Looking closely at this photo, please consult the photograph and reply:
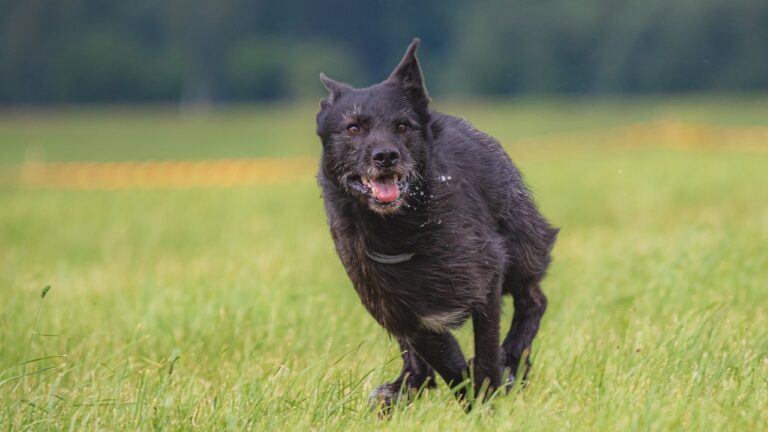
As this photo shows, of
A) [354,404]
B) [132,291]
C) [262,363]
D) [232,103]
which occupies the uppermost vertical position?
[354,404]

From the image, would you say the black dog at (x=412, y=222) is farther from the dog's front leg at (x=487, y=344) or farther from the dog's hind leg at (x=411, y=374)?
the dog's hind leg at (x=411, y=374)

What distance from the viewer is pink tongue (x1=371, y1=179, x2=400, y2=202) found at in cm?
497

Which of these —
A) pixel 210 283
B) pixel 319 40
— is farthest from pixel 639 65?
pixel 210 283

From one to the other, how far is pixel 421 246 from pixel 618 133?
32.9 metres

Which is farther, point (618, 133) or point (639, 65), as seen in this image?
point (639, 65)

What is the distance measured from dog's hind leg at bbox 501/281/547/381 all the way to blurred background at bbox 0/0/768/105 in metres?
52.8

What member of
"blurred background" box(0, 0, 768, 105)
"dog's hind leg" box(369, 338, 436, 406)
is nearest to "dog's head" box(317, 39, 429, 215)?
"dog's hind leg" box(369, 338, 436, 406)

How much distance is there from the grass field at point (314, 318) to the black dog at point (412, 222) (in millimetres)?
283

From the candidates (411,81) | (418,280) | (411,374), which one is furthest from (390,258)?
(411,374)

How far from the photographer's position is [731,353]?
5.54m

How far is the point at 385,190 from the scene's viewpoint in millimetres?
4988

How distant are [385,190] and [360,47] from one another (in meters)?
63.9

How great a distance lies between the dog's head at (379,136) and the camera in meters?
4.98

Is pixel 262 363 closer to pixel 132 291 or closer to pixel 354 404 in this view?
pixel 354 404
